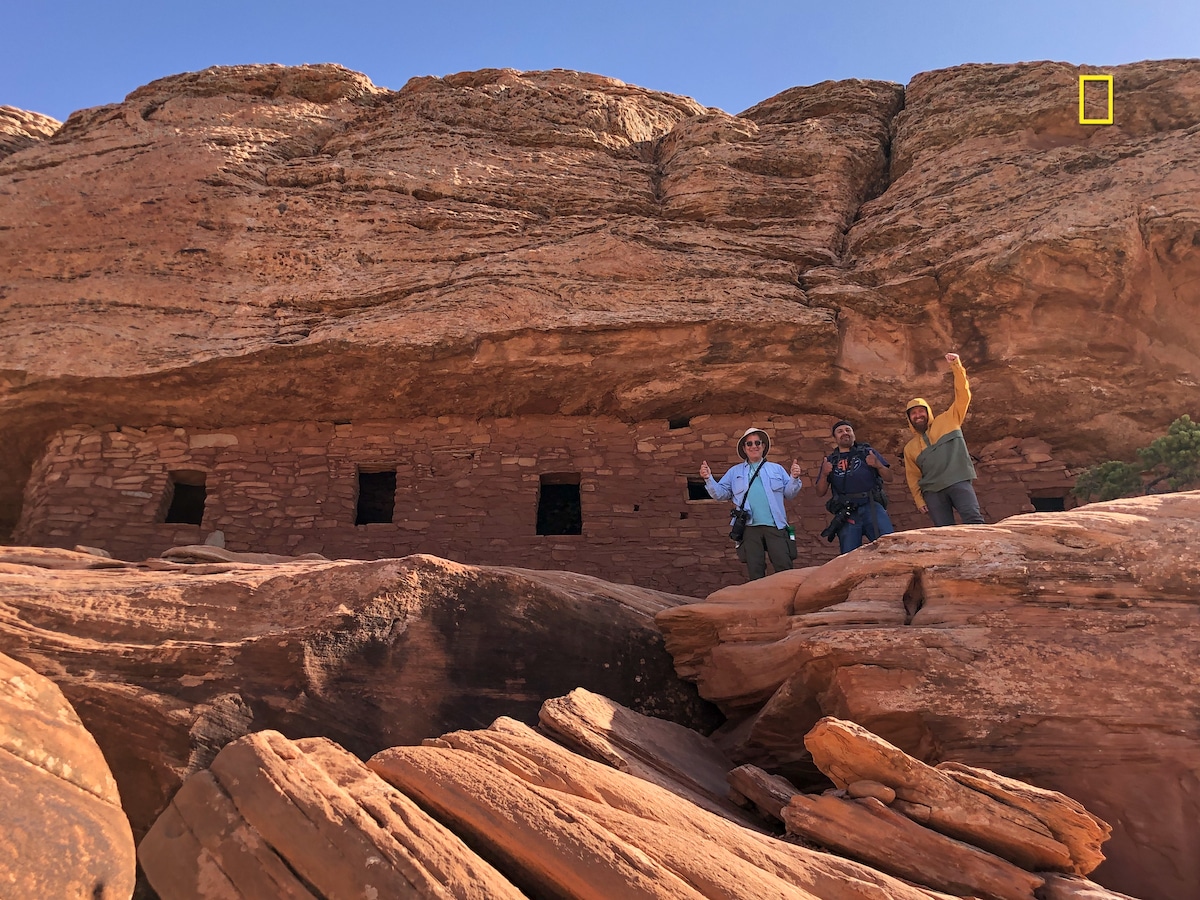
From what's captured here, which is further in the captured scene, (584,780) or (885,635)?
(885,635)

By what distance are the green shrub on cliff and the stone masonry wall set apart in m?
1.01

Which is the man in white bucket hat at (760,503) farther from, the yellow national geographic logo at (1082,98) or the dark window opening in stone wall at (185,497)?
the yellow national geographic logo at (1082,98)

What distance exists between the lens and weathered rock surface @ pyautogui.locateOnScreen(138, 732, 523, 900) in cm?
247

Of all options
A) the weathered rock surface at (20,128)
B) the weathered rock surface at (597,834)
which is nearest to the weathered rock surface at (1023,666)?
the weathered rock surface at (597,834)

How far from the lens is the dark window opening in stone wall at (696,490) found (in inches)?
326

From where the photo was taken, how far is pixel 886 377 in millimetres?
8250

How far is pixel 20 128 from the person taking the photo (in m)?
10.5

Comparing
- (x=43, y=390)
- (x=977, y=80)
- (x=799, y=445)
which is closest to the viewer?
(x=43, y=390)

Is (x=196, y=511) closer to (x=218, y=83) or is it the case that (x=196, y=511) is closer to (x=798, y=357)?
(x=218, y=83)

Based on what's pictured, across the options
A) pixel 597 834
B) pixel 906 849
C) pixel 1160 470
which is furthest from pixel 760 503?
pixel 1160 470

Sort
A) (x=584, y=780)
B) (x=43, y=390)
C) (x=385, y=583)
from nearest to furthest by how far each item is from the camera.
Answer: (x=584, y=780) < (x=385, y=583) < (x=43, y=390)

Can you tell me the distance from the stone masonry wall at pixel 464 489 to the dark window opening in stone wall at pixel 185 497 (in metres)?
0.12

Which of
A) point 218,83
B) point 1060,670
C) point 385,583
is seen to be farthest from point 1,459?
point 1060,670

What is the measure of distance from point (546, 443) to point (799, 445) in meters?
2.54
